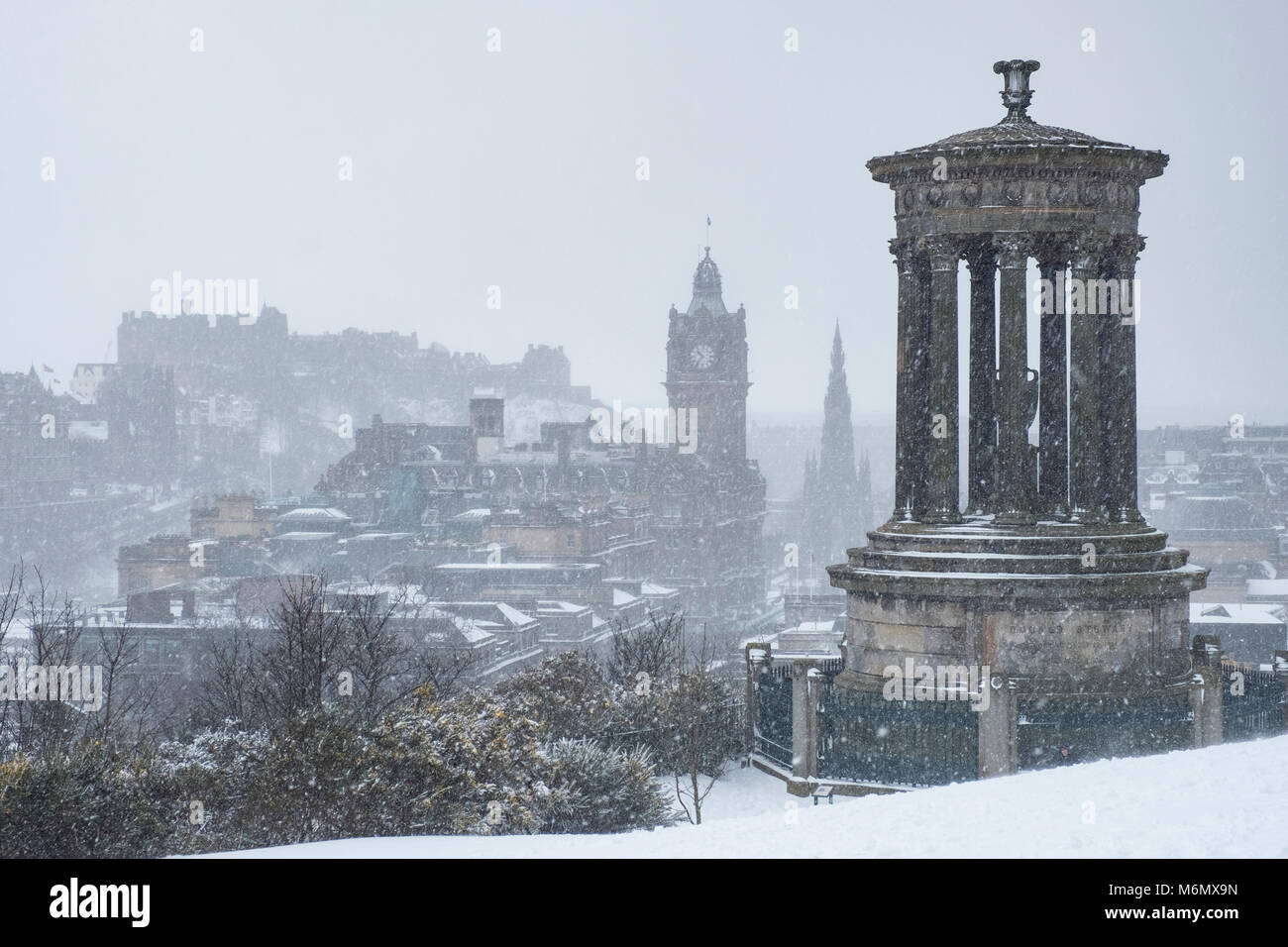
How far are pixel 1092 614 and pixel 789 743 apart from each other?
411cm

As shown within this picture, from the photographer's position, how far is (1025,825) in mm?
11672

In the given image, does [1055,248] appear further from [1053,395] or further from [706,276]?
[706,276]

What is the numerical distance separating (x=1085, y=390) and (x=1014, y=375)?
40.2 inches

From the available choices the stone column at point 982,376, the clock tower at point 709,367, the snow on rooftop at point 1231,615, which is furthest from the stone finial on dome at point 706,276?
the stone column at point 982,376

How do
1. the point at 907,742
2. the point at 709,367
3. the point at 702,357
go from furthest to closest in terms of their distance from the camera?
the point at 709,367 < the point at 702,357 < the point at 907,742

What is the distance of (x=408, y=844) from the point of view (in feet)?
44.3

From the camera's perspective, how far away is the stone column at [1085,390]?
1969 cm

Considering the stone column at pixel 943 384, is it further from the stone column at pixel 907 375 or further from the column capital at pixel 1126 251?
the column capital at pixel 1126 251

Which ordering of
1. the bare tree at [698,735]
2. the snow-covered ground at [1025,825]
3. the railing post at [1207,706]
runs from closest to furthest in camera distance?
1. the snow-covered ground at [1025,825]
2. the railing post at [1207,706]
3. the bare tree at [698,735]

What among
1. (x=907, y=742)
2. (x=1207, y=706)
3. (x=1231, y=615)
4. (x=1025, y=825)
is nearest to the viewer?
(x=1025, y=825)

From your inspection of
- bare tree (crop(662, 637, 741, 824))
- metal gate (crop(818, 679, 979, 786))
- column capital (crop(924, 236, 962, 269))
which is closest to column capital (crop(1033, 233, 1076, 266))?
column capital (crop(924, 236, 962, 269))

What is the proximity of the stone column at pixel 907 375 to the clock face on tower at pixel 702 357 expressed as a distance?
461 ft

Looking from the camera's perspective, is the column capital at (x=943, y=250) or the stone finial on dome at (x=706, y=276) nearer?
the column capital at (x=943, y=250)

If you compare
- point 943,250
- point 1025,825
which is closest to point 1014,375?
point 943,250
